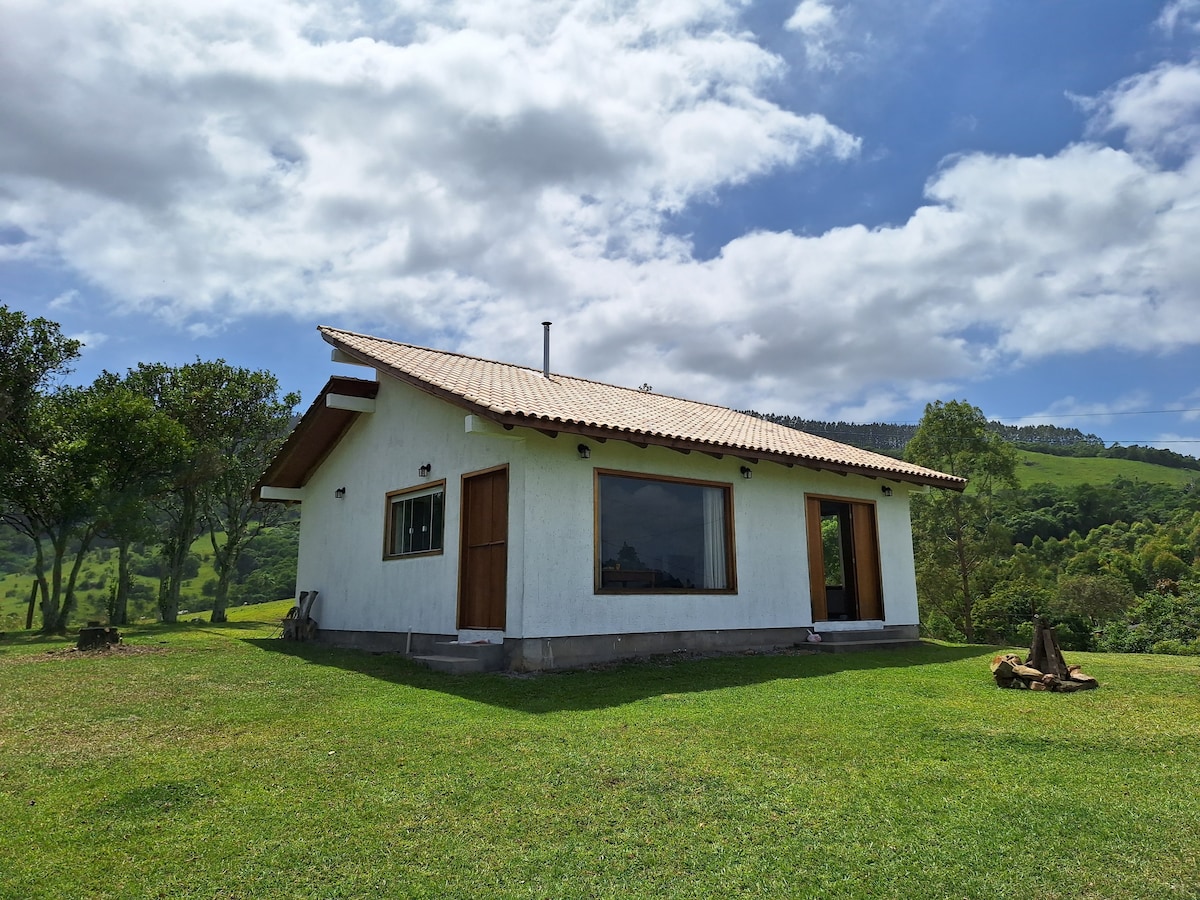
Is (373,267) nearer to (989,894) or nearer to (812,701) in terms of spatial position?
(812,701)

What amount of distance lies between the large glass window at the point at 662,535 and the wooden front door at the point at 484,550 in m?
1.21

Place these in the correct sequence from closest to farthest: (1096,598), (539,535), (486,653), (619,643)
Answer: (486,653), (539,535), (619,643), (1096,598)

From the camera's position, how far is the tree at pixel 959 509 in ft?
97.2

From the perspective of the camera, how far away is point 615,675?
26.9 feet

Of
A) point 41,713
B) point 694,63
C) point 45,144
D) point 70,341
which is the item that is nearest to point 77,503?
point 70,341

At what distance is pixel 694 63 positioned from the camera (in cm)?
1088

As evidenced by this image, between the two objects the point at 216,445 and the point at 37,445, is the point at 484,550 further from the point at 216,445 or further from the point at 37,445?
the point at 216,445

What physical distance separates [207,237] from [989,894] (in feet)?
45.2

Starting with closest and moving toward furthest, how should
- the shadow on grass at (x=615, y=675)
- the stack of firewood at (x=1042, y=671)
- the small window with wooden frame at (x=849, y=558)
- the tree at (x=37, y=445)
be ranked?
the shadow on grass at (x=615, y=675)
the stack of firewood at (x=1042, y=671)
the small window with wooden frame at (x=849, y=558)
the tree at (x=37, y=445)

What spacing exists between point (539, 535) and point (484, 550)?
3.72ft

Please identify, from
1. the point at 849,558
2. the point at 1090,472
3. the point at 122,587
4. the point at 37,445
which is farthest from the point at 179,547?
the point at 1090,472

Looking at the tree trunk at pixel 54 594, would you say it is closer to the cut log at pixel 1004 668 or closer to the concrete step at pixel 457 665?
the concrete step at pixel 457 665

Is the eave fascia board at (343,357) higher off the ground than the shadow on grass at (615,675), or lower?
higher

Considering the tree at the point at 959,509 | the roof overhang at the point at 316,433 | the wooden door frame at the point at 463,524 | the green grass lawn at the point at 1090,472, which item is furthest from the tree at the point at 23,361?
the green grass lawn at the point at 1090,472
